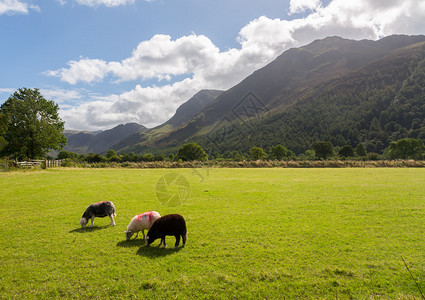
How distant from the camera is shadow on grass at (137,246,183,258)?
641 centimetres

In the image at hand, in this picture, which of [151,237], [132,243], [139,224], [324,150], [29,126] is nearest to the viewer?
[151,237]

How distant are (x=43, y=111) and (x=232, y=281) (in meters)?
60.7

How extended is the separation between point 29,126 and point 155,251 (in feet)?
177

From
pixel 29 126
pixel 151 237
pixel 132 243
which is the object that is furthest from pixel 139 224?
pixel 29 126

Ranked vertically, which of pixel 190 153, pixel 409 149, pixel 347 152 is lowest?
pixel 347 152

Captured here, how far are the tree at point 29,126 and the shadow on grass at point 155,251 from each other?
52.3m

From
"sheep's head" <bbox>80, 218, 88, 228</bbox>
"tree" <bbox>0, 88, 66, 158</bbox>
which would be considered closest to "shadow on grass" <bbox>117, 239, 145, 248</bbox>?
"sheep's head" <bbox>80, 218, 88, 228</bbox>

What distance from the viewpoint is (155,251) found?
6.66 metres

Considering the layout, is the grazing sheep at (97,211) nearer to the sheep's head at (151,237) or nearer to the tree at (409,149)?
the sheep's head at (151,237)

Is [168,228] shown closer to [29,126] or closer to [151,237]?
[151,237]

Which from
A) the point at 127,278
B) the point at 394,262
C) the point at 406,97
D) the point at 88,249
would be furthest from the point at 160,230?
the point at 406,97

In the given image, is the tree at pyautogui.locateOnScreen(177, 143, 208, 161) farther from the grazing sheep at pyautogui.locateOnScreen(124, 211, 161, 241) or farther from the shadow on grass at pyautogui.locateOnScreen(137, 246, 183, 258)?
the shadow on grass at pyautogui.locateOnScreen(137, 246, 183, 258)

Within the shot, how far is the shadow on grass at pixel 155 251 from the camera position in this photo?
6.41m

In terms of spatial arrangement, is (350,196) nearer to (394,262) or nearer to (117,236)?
(394,262)
